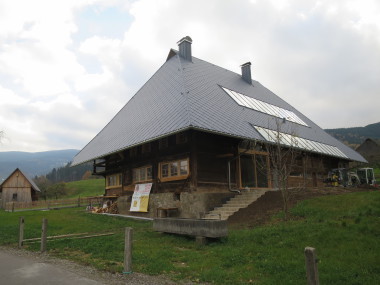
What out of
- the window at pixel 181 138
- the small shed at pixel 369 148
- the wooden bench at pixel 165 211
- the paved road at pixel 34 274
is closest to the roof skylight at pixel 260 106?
the window at pixel 181 138

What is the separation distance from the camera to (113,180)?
24.5 meters

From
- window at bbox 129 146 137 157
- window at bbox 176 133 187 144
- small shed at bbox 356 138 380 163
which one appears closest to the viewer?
window at bbox 176 133 187 144

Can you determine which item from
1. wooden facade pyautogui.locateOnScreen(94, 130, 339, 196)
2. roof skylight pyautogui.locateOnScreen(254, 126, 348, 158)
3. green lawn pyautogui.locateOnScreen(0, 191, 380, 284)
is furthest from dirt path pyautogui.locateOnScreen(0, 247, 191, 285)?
roof skylight pyautogui.locateOnScreen(254, 126, 348, 158)

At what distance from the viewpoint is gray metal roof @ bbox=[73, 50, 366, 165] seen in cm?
1656

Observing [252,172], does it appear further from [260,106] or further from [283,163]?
[260,106]

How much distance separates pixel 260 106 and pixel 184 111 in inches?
384

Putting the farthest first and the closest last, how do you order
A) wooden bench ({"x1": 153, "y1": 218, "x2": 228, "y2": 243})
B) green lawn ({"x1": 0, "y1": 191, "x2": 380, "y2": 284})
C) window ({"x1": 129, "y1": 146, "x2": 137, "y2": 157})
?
window ({"x1": 129, "y1": 146, "x2": 137, "y2": 157})
wooden bench ({"x1": 153, "y1": 218, "x2": 228, "y2": 243})
green lawn ({"x1": 0, "y1": 191, "x2": 380, "y2": 284})

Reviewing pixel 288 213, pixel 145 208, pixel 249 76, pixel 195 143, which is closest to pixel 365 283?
pixel 288 213

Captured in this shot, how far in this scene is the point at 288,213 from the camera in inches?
513

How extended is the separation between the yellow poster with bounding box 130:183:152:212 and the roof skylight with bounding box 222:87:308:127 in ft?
28.0

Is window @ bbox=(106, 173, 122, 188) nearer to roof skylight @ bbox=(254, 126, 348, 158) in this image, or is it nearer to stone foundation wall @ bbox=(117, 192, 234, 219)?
stone foundation wall @ bbox=(117, 192, 234, 219)

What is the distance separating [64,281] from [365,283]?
232 inches

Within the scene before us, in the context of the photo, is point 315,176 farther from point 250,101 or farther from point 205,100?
point 205,100

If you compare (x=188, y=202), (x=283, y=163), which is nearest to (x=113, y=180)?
(x=188, y=202)
